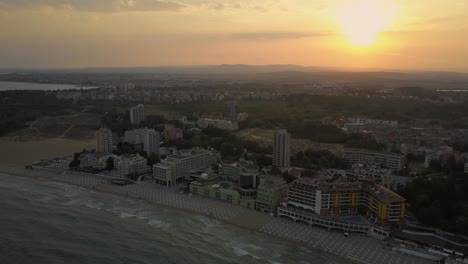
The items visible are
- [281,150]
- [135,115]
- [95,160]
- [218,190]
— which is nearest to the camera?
[218,190]

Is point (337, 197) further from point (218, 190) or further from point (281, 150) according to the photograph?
point (281, 150)

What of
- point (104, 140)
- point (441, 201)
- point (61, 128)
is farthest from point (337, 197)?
point (61, 128)

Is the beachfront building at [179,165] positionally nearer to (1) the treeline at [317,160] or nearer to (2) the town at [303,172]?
(2) the town at [303,172]

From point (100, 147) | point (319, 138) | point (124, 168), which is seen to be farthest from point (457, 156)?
point (100, 147)

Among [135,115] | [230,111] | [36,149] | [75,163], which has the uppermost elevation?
[135,115]

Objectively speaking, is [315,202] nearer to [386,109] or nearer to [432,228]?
[432,228]

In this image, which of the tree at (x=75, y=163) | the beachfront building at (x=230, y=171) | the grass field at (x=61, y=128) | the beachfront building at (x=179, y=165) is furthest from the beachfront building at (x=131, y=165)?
the grass field at (x=61, y=128)

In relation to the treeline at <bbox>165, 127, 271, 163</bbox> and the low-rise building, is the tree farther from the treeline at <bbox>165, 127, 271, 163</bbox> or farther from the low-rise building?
the low-rise building

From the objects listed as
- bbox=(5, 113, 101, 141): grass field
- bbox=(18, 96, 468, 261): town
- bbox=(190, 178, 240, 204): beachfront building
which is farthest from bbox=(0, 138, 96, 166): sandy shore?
bbox=(190, 178, 240, 204): beachfront building
